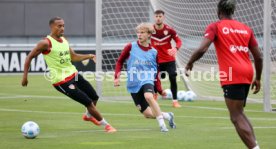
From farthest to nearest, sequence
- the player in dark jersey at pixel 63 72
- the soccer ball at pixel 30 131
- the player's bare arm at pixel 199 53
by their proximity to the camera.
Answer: the player in dark jersey at pixel 63 72, the soccer ball at pixel 30 131, the player's bare arm at pixel 199 53

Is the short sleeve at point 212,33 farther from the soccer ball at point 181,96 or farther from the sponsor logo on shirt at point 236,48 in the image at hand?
the soccer ball at point 181,96

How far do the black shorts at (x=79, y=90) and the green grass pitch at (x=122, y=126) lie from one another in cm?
53

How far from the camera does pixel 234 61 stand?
9.83m

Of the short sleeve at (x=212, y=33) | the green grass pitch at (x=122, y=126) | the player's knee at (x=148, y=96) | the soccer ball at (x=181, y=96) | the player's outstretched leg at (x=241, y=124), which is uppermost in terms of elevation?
the short sleeve at (x=212, y=33)

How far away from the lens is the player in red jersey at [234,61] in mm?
9743

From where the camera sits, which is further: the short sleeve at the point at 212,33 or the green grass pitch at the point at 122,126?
the green grass pitch at the point at 122,126

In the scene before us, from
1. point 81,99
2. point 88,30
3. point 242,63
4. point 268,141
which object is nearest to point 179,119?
point 81,99

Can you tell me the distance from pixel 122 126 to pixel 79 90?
4.31 ft

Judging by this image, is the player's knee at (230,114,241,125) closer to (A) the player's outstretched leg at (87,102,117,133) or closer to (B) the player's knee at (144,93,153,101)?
(B) the player's knee at (144,93,153,101)

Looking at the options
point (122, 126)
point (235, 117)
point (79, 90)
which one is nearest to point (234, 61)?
point (235, 117)

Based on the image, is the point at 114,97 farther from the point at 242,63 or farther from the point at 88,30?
the point at 88,30

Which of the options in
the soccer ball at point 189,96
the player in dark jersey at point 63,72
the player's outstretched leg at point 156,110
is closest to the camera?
the player's outstretched leg at point 156,110

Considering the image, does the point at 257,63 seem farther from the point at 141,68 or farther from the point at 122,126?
the point at 122,126

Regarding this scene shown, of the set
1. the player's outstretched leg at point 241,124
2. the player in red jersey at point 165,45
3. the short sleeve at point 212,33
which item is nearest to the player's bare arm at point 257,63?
the player's outstretched leg at point 241,124
